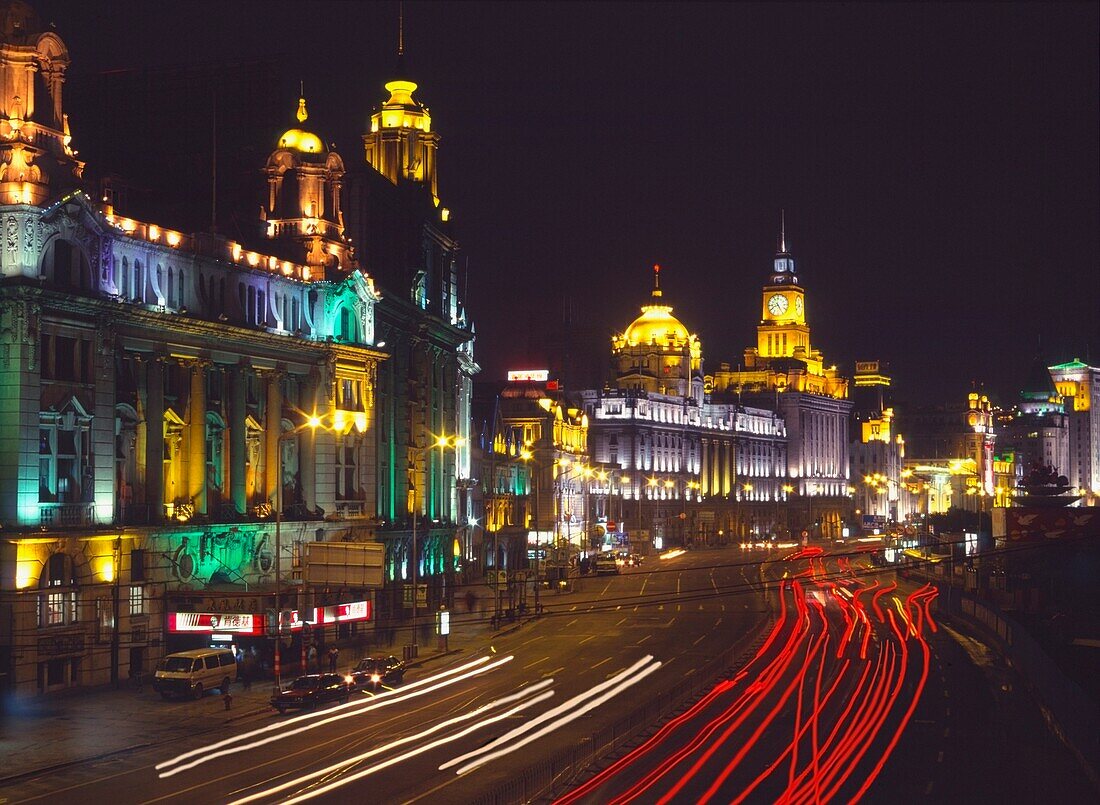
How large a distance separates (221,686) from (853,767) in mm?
26676

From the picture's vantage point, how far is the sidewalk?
46.2 m

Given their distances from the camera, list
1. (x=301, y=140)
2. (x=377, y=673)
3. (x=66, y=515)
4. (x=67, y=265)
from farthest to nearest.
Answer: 1. (x=301, y=140)
2. (x=67, y=265)
3. (x=377, y=673)
4. (x=66, y=515)

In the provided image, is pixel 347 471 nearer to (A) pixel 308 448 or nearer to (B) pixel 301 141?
(A) pixel 308 448

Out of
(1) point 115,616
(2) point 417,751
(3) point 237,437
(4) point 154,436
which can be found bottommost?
(2) point 417,751

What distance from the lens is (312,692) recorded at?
2201 inches

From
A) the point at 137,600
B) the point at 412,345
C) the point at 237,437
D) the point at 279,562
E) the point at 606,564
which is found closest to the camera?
the point at 279,562

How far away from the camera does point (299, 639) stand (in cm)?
6700

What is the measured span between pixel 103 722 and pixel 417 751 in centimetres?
1312

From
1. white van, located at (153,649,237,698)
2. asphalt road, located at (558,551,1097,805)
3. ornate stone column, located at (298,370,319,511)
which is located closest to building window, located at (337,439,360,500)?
ornate stone column, located at (298,370,319,511)

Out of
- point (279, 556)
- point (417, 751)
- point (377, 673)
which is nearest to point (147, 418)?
point (279, 556)

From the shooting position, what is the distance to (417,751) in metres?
46.1

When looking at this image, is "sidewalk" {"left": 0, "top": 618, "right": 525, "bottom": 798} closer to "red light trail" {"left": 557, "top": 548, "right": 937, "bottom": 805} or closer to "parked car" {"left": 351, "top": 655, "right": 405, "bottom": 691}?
"parked car" {"left": 351, "top": 655, "right": 405, "bottom": 691}

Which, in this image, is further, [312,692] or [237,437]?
[237,437]

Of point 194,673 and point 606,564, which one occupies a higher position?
point 606,564
